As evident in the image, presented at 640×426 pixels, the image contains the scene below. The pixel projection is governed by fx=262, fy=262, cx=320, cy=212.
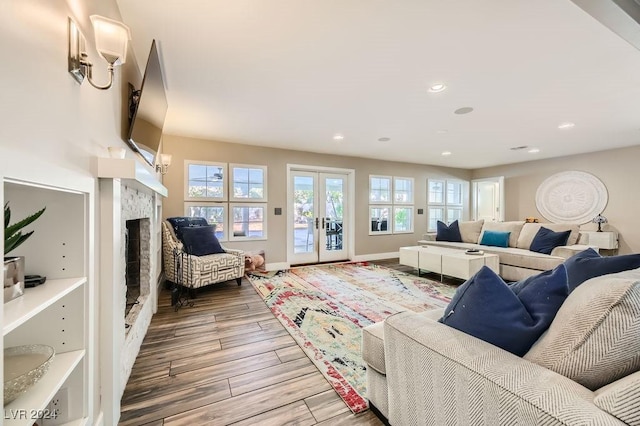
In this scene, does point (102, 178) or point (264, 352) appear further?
point (264, 352)

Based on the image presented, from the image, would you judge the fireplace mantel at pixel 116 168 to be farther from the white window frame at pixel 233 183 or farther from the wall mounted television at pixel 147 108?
the white window frame at pixel 233 183

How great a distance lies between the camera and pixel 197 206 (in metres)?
4.39

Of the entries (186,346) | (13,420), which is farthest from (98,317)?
(186,346)

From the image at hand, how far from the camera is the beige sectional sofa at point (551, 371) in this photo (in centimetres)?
65

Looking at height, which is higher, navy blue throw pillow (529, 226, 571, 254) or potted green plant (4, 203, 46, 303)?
potted green plant (4, 203, 46, 303)

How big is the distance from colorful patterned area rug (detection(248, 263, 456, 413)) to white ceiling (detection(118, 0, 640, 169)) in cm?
231

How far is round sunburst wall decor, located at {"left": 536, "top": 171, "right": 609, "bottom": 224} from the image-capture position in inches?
206

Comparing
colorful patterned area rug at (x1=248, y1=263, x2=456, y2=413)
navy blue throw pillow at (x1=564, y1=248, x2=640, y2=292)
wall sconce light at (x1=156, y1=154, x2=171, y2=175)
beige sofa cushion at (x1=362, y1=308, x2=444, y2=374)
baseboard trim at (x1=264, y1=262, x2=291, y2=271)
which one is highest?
wall sconce light at (x1=156, y1=154, x2=171, y2=175)

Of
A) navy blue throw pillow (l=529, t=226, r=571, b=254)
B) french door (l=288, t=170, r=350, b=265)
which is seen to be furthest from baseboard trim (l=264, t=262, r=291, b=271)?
navy blue throw pillow (l=529, t=226, r=571, b=254)

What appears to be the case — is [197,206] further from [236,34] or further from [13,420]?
[13,420]

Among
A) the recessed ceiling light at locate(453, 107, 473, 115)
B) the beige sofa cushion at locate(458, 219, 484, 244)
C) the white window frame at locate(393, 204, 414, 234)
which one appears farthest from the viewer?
the white window frame at locate(393, 204, 414, 234)

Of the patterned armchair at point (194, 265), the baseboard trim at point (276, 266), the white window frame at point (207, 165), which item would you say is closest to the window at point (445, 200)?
the baseboard trim at point (276, 266)

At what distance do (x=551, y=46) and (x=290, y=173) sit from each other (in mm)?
3995

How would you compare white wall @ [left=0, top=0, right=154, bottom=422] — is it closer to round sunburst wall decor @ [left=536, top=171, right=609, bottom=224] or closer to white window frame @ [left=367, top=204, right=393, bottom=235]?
white window frame @ [left=367, top=204, right=393, bottom=235]
